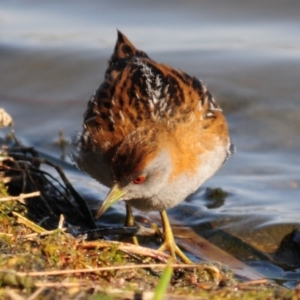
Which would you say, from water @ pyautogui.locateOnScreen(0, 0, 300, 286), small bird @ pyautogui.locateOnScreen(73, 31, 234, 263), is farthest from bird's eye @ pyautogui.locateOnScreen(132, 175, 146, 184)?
water @ pyautogui.locateOnScreen(0, 0, 300, 286)

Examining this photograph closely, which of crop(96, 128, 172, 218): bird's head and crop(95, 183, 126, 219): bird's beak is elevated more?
crop(96, 128, 172, 218): bird's head

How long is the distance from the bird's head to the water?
5.70 ft

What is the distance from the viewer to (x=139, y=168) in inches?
228

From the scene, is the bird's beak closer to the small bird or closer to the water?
the small bird

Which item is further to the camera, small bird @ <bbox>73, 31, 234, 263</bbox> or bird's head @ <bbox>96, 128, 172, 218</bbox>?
small bird @ <bbox>73, 31, 234, 263</bbox>

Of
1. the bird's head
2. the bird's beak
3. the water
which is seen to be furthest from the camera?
the water

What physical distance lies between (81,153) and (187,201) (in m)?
1.99

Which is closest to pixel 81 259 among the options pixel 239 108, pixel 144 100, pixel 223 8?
pixel 144 100

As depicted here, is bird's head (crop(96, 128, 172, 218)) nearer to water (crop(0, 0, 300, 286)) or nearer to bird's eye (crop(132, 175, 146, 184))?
bird's eye (crop(132, 175, 146, 184))

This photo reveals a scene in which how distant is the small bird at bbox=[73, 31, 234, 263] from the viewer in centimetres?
585

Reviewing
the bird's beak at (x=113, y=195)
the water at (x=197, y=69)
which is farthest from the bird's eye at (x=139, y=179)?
the water at (x=197, y=69)

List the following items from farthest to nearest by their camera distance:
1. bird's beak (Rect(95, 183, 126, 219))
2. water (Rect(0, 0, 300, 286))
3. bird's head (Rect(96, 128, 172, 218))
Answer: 1. water (Rect(0, 0, 300, 286))
2. bird's beak (Rect(95, 183, 126, 219))
3. bird's head (Rect(96, 128, 172, 218))

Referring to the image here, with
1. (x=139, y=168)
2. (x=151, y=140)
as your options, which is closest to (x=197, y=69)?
(x=151, y=140)

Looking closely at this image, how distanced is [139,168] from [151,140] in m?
0.26
